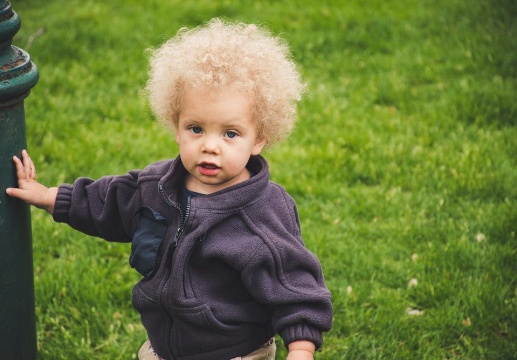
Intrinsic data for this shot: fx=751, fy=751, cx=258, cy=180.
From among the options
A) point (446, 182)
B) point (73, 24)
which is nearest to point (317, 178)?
point (446, 182)

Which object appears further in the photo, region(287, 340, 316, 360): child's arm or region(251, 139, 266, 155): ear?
region(251, 139, 266, 155): ear

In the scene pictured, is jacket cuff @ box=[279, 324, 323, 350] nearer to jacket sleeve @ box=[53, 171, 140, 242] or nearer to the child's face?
the child's face

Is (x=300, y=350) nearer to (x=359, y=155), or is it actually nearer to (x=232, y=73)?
(x=232, y=73)

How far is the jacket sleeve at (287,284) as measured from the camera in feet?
7.42

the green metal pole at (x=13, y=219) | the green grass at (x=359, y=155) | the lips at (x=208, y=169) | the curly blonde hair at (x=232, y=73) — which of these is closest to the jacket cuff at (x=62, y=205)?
the green metal pole at (x=13, y=219)

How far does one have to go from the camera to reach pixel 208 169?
229cm

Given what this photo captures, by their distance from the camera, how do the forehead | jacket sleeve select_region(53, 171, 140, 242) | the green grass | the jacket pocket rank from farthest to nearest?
the green grass, jacket sleeve select_region(53, 171, 140, 242), the jacket pocket, the forehead

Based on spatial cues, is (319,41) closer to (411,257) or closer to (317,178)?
(317,178)

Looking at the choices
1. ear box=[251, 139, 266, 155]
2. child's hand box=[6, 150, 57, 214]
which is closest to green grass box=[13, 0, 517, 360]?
child's hand box=[6, 150, 57, 214]

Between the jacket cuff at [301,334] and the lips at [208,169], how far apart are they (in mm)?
526

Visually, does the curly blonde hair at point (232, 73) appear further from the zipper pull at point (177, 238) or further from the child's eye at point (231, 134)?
the zipper pull at point (177, 238)

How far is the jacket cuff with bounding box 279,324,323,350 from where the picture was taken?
2264 mm

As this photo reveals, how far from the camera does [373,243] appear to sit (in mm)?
4125

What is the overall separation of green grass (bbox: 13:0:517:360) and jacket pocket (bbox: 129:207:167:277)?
1018 millimetres
